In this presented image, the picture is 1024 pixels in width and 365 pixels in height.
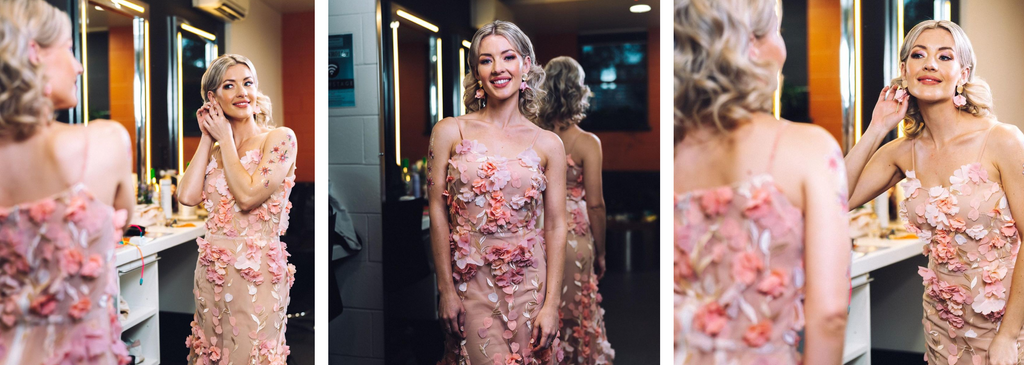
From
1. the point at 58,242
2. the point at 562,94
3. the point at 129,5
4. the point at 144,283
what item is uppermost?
the point at 129,5

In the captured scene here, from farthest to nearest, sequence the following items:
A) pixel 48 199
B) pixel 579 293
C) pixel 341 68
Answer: pixel 341 68
pixel 579 293
pixel 48 199

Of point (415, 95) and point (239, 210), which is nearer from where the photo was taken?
point (239, 210)

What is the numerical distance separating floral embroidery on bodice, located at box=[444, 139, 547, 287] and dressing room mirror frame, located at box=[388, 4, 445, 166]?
0.69 feet

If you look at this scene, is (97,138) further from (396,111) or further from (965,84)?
(965,84)

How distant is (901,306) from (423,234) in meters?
1.45

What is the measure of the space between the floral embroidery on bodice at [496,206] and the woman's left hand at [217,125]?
0.70 metres

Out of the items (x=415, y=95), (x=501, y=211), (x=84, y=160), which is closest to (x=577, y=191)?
(x=501, y=211)

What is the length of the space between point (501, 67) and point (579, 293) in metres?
0.77

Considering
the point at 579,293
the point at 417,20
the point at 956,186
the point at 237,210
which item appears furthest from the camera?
the point at 417,20

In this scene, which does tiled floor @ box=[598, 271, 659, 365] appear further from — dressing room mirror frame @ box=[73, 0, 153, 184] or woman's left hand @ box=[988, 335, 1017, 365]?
dressing room mirror frame @ box=[73, 0, 153, 184]

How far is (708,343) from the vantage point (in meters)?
1.80

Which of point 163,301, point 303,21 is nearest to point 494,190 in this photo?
point 303,21

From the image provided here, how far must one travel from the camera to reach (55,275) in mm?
1748

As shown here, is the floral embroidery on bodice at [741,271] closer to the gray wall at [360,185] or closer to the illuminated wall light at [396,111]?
the illuminated wall light at [396,111]
